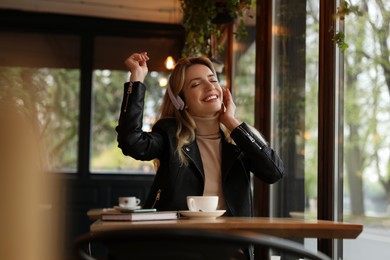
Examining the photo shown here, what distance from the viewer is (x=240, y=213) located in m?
2.46

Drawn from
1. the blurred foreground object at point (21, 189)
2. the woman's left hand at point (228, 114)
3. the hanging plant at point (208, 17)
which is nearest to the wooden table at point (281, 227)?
the blurred foreground object at point (21, 189)

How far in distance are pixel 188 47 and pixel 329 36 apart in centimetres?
280

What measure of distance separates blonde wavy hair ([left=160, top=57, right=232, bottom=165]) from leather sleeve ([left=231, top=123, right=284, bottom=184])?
0.46ft

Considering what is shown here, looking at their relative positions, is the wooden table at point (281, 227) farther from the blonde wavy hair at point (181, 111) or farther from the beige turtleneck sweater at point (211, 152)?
the blonde wavy hair at point (181, 111)

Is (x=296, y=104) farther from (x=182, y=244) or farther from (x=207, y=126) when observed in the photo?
(x=182, y=244)

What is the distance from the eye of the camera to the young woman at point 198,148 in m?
2.47

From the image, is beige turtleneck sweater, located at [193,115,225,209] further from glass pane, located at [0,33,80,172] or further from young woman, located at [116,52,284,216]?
glass pane, located at [0,33,80,172]

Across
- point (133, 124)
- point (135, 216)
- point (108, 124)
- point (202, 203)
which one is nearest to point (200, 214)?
point (202, 203)

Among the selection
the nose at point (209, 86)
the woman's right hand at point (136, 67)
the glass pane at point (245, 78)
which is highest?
the glass pane at point (245, 78)

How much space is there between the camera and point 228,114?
258 centimetres

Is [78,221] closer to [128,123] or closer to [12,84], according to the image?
[128,123]

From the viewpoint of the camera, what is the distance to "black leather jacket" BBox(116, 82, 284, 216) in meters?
2.46

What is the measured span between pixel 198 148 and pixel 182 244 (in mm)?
1526

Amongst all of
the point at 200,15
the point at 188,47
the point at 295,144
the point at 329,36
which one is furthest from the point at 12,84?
the point at 188,47
